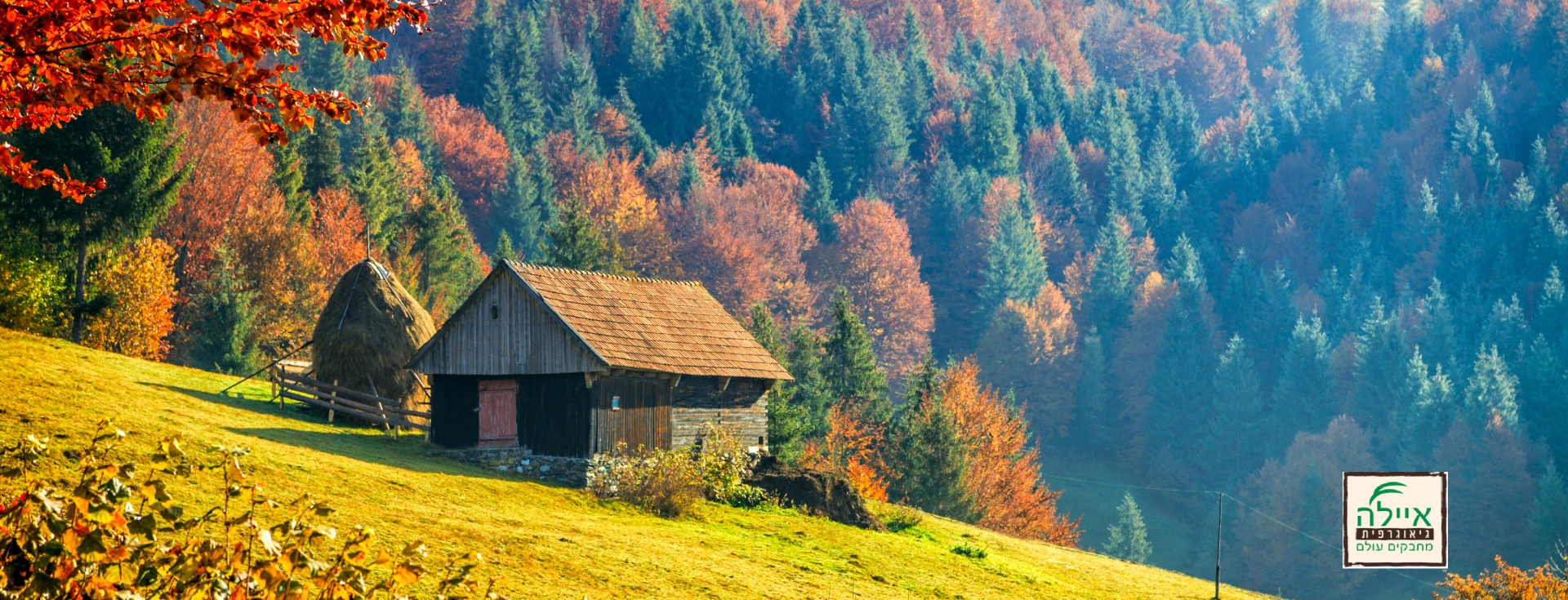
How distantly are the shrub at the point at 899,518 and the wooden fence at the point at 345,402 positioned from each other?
461 inches

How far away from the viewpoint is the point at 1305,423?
93.8 m

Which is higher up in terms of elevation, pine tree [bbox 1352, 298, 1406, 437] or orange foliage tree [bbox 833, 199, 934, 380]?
orange foliage tree [bbox 833, 199, 934, 380]

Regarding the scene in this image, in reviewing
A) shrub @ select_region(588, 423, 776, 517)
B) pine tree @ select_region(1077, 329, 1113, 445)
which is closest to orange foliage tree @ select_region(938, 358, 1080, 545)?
shrub @ select_region(588, 423, 776, 517)

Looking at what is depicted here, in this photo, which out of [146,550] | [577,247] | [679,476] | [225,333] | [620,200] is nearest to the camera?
[146,550]

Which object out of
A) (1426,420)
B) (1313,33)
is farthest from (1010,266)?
(1313,33)

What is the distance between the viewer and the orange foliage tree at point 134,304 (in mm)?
46438

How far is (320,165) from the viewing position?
71938 millimetres

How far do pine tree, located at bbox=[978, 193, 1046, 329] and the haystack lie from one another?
237ft

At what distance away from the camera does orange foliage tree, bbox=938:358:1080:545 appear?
61.0m

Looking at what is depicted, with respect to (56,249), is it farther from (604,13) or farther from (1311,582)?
(604,13)

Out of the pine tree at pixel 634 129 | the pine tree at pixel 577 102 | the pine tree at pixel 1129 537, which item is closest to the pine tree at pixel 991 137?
the pine tree at pixel 634 129

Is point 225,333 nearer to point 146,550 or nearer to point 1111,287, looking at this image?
point 146,550

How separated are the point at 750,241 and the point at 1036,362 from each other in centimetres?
→ 2261

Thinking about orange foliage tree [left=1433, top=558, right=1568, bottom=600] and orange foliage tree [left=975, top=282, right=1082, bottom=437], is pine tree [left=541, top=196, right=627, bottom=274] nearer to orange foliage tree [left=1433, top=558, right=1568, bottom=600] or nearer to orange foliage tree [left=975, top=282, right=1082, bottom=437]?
orange foliage tree [left=975, top=282, right=1082, bottom=437]
